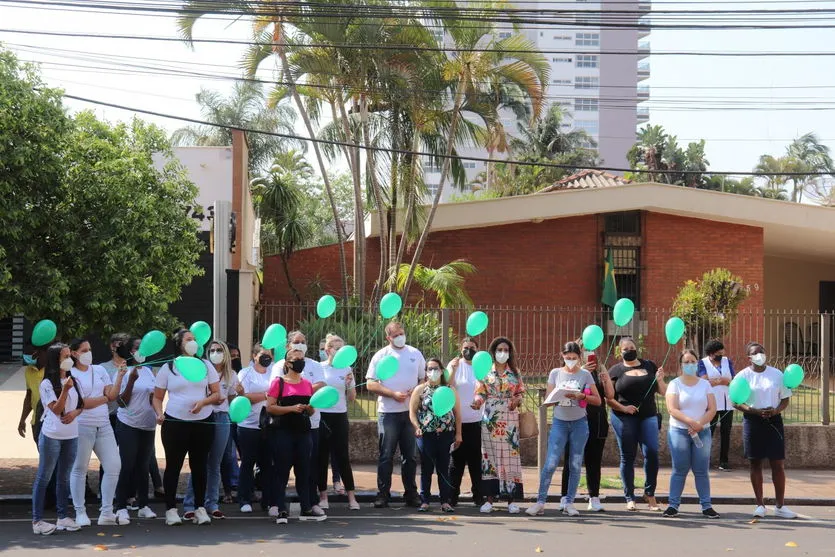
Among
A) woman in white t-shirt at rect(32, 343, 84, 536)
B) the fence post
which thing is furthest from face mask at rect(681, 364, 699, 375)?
woman in white t-shirt at rect(32, 343, 84, 536)

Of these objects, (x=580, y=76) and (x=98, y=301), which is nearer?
(x=98, y=301)

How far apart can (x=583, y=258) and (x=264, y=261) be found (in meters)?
6.98

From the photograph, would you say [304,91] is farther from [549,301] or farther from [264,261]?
[549,301]

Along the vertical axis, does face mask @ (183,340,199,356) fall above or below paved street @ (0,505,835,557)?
above

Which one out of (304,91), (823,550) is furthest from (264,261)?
(823,550)

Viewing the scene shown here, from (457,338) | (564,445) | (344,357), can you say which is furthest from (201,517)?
(457,338)

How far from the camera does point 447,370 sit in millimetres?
9719

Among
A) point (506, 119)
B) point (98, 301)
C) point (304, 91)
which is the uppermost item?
point (506, 119)

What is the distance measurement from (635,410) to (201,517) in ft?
13.6

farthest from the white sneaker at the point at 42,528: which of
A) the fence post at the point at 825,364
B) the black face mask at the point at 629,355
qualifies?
the fence post at the point at 825,364

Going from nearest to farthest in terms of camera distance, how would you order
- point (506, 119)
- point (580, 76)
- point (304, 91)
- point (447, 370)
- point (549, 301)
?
point (447, 370)
point (304, 91)
point (549, 301)
point (506, 119)
point (580, 76)

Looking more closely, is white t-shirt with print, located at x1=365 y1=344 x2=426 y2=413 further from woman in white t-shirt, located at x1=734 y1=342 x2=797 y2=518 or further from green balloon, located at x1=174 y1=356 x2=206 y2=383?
woman in white t-shirt, located at x1=734 y1=342 x2=797 y2=518

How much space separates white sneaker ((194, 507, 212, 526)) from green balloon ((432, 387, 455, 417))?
2240mm

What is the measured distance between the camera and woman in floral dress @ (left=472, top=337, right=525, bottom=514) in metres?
9.77
